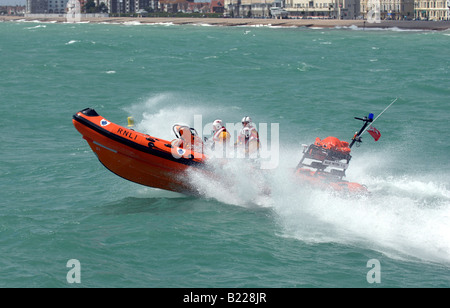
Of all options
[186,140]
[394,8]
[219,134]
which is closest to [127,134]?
[186,140]

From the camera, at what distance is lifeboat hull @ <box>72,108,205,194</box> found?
46.1ft

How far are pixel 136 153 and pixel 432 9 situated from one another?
381ft

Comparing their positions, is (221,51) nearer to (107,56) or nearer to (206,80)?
(107,56)

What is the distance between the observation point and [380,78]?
125ft

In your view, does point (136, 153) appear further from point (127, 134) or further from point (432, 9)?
point (432, 9)

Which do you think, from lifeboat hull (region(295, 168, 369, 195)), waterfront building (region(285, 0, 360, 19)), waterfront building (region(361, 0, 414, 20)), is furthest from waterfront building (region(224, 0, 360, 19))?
lifeboat hull (region(295, 168, 369, 195))

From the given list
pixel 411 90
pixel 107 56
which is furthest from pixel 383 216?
pixel 107 56

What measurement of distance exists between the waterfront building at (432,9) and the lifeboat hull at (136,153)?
112530 millimetres

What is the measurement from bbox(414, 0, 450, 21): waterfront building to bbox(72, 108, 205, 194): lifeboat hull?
113m

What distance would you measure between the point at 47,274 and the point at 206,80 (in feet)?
85.6

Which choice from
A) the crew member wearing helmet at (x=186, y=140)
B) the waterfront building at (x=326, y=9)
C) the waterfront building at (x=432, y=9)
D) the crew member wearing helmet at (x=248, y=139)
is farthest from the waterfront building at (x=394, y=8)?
the crew member wearing helmet at (x=186, y=140)

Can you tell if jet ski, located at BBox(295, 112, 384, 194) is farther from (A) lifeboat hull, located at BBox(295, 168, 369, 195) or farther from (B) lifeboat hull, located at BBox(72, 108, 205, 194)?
(B) lifeboat hull, located at BBox(72, 108, 205, 194)

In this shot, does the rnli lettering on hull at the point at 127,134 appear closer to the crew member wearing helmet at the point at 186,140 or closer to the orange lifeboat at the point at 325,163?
the crew member wearing helmet at the point at 186,140

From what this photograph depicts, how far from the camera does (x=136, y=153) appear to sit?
14156 mm
